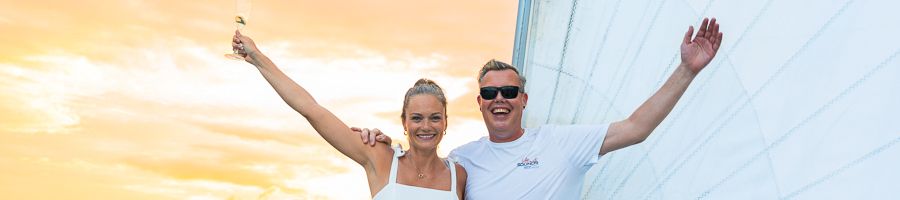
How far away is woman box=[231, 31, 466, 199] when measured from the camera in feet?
9.67

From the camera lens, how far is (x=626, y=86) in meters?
3.57

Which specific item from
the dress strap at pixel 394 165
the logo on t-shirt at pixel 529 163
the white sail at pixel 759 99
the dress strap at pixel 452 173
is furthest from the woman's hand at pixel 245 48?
the white sail at pixel 759 99

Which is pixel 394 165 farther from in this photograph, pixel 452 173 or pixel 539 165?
pixel 539 165

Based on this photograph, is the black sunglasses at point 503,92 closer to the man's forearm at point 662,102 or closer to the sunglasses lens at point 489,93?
the sunglasses lens at point 489,93

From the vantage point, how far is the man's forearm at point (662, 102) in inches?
109

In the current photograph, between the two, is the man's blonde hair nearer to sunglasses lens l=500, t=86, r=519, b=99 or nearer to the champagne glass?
sunglasses lens l=500, t=86, r=519, b=99

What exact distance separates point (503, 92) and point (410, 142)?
0.34 meters

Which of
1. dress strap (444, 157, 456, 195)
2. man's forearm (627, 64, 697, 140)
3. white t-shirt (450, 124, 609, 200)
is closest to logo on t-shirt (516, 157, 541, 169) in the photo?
white t-shirt (450, 124, 609, 200)

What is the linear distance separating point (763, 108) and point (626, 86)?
1137mm

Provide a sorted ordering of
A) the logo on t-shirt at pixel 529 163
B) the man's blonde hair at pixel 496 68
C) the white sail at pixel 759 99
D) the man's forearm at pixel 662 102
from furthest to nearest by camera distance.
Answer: the man's blonde hair at pixel 496 68 → the logo on t-shirt at pixel 529 163 → the man's forearm at pixel 662 102 → the white sail at pixel 759 99

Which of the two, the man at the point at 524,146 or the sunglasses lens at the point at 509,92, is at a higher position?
the sunglasses lens at the point at 509,92

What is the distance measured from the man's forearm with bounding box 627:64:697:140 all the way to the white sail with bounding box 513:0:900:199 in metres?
0.09

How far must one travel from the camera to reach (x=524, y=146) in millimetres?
3146

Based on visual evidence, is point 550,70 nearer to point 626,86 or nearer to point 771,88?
point 626,86
